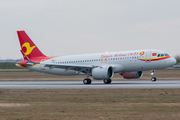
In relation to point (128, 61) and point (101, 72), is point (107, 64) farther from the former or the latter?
point (128, 61)

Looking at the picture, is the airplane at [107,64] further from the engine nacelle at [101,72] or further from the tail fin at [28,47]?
the tail fin at [28,47]

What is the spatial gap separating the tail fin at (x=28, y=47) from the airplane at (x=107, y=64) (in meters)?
0.92

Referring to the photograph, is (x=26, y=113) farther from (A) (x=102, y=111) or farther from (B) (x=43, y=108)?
(A) (x=102, y=111)

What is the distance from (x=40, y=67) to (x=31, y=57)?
2.92 m

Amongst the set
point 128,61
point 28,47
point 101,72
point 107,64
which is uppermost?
point 28,47

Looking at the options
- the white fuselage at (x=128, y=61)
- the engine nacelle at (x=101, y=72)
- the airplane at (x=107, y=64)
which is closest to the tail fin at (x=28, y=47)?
the airplane at (x=107, y=64)

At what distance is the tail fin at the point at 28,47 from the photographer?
4350 centimetres

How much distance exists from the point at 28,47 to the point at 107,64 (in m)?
13.9

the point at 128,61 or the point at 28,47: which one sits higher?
the point at 28,47

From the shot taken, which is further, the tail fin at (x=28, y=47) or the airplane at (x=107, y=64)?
the tail fin at (x=28, y=47)

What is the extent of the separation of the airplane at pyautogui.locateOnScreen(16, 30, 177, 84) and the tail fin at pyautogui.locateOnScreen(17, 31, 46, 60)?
3.02 feet

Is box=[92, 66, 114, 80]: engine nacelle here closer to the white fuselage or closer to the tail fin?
the white fuselage

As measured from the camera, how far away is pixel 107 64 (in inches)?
1465

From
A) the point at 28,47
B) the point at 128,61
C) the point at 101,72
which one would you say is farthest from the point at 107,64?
the point at 28,47
